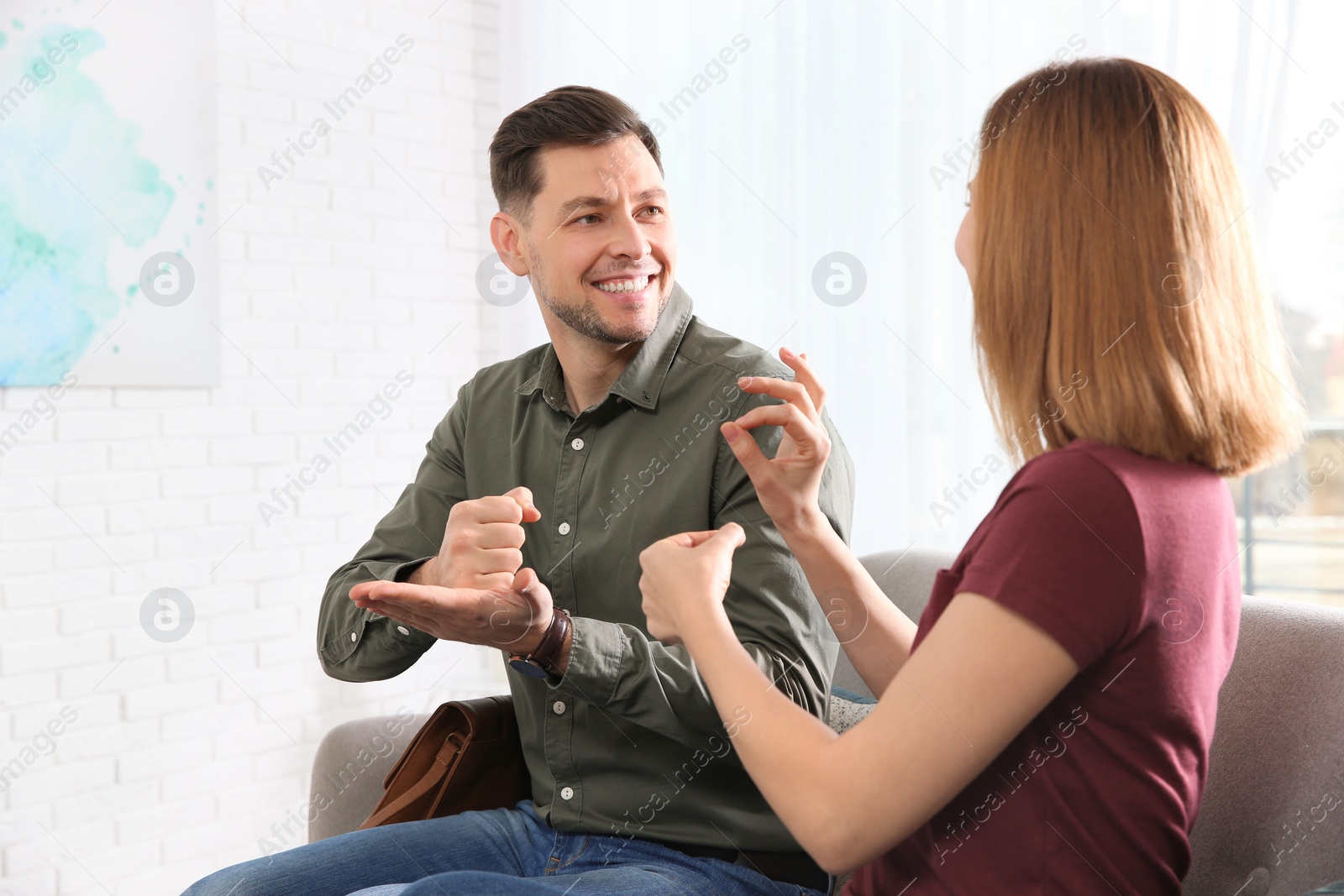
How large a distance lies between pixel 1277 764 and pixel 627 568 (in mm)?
911

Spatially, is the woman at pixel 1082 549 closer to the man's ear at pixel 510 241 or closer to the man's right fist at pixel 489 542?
the man's right fist at pixel 489 542

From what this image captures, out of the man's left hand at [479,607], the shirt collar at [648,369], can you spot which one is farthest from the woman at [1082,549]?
the shirt collar at [648,369]

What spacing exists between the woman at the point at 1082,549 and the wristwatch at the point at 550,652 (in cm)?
40

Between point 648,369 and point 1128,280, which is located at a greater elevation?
point 1128,280

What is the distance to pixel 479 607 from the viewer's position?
1364 mm

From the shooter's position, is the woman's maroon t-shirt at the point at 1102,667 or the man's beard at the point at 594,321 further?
the man's beard at the point at 594,321

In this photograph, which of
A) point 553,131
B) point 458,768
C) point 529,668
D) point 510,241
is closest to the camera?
point 529,668

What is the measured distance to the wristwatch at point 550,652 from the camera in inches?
56.0

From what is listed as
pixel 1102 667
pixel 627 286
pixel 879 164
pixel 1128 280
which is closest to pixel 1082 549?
pixel 1102 667

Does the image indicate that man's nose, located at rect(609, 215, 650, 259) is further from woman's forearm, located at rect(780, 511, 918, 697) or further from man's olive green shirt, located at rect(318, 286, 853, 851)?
woman's forearm, located at rect(780, 511, 918, 697)

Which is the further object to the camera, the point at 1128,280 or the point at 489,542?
the point at 489,542

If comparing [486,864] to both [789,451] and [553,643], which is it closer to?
[553,643]

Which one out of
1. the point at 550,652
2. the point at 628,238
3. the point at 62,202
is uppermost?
the point at 62,202

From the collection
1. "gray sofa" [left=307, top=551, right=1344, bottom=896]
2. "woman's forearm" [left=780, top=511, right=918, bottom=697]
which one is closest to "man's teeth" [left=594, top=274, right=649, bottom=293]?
"woman's forearm" [left=780, top=511, right=918, bottom=697]
